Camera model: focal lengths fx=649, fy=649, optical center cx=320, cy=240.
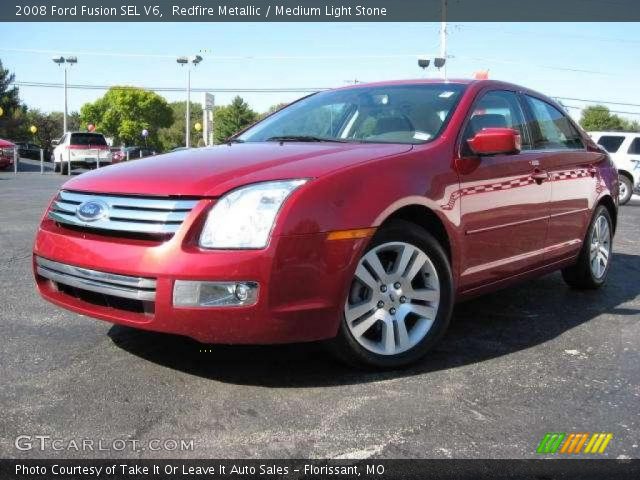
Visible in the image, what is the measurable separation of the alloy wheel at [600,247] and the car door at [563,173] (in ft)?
0.96

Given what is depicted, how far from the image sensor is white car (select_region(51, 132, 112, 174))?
24397 millimetres

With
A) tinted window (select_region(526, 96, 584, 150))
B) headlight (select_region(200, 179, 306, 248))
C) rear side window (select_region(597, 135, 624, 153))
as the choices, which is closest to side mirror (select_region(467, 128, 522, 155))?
tinted window (select_region(526, 96, 584, 150))

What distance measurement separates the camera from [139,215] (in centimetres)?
287

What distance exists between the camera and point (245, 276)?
273 cm

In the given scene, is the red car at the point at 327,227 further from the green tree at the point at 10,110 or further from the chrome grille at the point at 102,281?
the green tree at the point at 10,110

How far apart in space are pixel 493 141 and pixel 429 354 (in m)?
1.20

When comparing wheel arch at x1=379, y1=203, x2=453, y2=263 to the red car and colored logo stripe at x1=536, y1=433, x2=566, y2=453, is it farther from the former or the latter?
colored logo stripe at x1=536, y1=433, x2=566, y2=453

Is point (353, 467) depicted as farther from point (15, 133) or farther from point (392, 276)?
point (15, 133)

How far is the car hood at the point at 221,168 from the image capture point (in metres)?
2.87

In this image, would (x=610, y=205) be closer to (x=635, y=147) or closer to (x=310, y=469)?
(x=310, y=469)

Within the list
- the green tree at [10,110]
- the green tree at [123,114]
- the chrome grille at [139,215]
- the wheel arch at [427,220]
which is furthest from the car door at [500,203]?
the green tree at [123,114]

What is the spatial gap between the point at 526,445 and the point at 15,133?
214ft

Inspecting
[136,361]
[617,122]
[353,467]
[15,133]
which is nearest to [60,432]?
[136,361]

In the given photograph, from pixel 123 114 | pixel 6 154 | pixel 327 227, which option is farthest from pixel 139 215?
pixel 123 114
